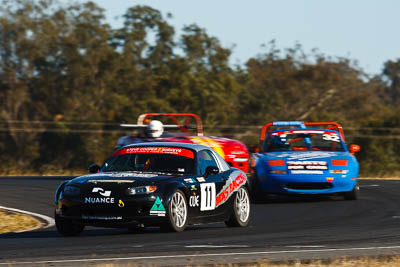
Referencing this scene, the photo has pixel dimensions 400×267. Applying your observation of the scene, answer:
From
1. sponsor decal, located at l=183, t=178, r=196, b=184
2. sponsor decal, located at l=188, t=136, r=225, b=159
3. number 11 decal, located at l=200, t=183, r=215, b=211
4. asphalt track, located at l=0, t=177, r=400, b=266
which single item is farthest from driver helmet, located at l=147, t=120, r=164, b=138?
sponsor decal, located at l=183, t=178, r=196, b=184

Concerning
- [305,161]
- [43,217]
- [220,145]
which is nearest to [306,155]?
[305,161]

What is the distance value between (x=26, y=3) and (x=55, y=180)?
20557 millimetres

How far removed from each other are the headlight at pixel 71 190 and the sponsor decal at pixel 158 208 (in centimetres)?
92

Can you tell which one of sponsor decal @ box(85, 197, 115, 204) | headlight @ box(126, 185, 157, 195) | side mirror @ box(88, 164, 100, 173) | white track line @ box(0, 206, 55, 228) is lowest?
white track line @ box(0, 206, 55, 228)

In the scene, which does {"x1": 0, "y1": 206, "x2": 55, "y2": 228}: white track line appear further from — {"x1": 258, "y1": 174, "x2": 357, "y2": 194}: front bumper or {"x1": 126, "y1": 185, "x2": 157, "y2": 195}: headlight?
{"x1": 258, "y1": 174, "x2": 357, "y2": 194}: front bumper

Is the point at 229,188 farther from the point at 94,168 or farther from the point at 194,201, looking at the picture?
the point at 94,168

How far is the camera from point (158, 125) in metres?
21.7

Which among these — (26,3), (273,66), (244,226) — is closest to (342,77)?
(273,66)

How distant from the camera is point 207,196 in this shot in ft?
38.7

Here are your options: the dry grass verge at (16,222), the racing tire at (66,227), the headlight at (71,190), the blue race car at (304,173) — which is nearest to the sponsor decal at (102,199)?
the headlight at (71,190)

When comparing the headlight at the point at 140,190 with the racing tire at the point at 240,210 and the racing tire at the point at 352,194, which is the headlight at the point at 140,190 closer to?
the racing tire at the point at 240,210

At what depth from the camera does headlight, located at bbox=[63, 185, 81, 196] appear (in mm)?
10790

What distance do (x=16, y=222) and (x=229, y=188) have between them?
3.55 metres

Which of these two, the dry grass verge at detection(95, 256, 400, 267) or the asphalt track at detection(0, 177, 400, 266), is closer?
the dry grass verge at detection(95, 256, 400, 267)
